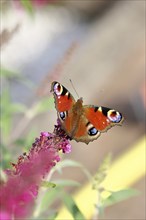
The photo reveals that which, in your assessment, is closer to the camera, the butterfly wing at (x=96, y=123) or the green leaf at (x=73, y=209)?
the butterfly wing at (x=96, y=123)

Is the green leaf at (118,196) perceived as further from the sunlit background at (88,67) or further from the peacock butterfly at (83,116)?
the sunlit background at (88,67)

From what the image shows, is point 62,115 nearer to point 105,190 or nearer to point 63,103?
point 63,103

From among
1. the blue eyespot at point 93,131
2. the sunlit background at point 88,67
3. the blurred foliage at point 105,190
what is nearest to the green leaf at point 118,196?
the blurred foliage at point 105,190

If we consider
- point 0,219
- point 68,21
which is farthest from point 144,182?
point 68,21

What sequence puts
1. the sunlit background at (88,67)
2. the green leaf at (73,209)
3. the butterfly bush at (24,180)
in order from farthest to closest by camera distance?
the sunlit background at (88,67), the green leaf at (73,209), the butterfly bush at (24,180)

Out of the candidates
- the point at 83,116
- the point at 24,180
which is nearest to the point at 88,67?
the point at 83,116

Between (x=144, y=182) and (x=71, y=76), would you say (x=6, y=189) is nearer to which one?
(x=144, y=182)

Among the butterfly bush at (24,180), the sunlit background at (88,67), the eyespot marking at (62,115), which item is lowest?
the butterfly bush at (24,180)

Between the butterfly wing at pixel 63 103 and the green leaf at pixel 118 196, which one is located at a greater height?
the butterfly wing at pixel 63 103
